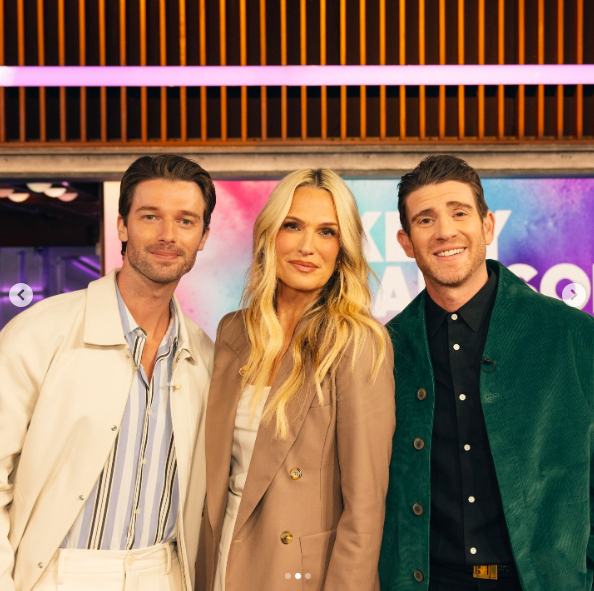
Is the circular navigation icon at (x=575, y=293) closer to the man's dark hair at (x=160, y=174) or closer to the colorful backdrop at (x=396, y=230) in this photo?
the colorful backdrop at (x=396, y=230)

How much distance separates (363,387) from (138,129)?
126 inches

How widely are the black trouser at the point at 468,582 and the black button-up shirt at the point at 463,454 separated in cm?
4

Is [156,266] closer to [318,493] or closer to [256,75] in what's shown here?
[318,493]

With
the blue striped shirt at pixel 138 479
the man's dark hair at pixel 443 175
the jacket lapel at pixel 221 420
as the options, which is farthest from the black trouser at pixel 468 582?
the man's dark hair at pixel 443 175

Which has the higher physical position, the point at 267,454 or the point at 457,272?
the point at 457,272

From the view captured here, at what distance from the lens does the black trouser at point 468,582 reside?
217 centimetres

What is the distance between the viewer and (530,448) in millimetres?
2205

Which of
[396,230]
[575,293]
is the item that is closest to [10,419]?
[396,230]

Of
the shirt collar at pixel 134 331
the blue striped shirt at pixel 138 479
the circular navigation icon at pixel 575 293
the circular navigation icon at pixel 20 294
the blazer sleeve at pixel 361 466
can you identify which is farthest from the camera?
the circular navigation icon at pixel 20 294

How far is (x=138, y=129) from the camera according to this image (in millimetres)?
4781

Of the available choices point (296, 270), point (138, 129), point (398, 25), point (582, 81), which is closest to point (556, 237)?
point (582, 81)

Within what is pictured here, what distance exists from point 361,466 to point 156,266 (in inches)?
41.0

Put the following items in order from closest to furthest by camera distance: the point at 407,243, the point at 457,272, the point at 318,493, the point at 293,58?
the point at 318,493, the point at 457,272, the point at 407,243, the point at 293,58

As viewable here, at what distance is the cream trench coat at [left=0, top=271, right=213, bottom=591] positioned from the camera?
2.22 meters
